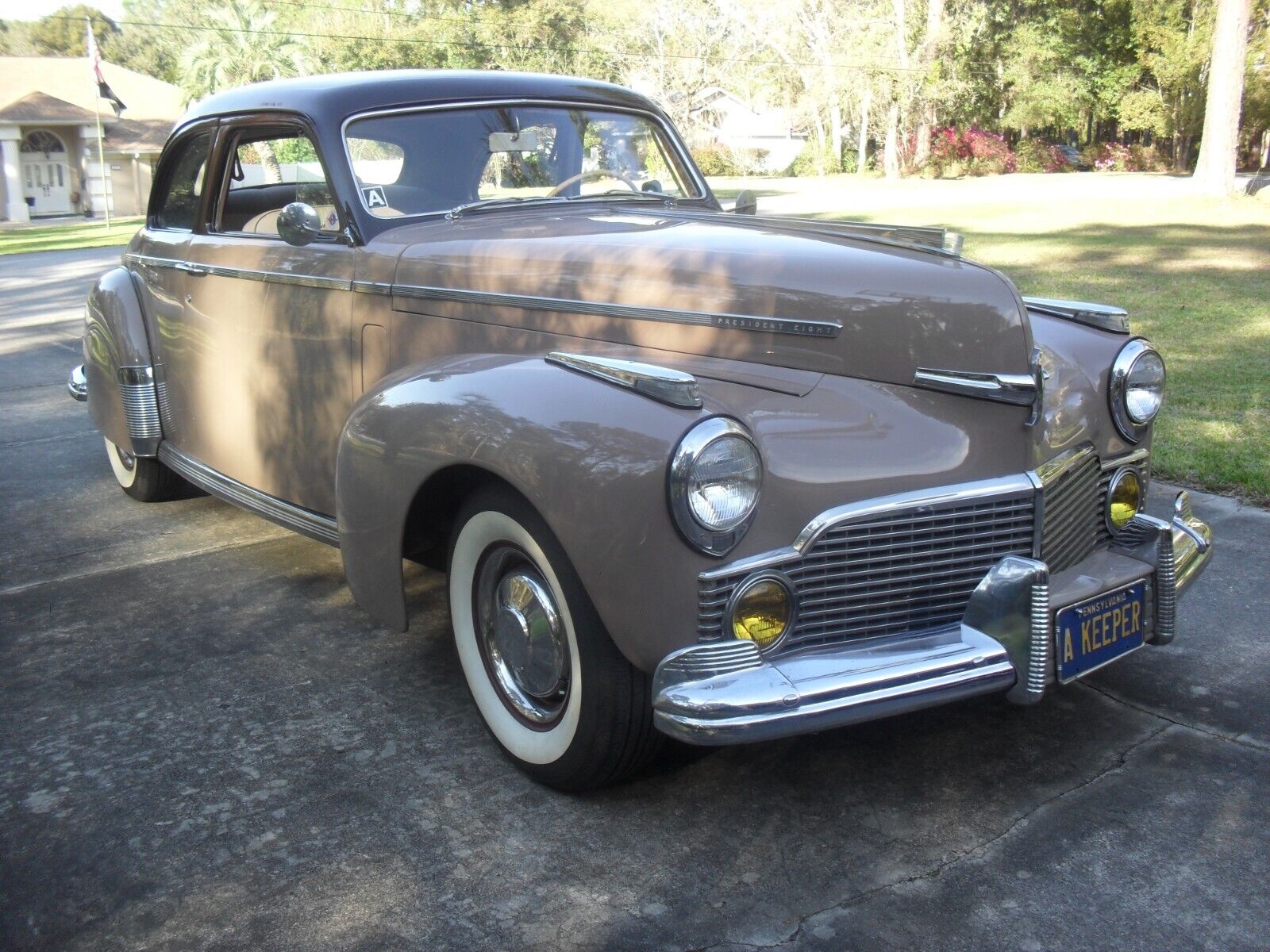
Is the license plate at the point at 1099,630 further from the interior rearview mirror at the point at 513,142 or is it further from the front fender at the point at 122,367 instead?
the front fender at the point at 122,367

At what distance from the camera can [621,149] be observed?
13.7 feet

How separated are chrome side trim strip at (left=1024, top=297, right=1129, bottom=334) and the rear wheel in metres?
Answer: 3.68

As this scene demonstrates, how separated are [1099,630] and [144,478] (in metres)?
4.09

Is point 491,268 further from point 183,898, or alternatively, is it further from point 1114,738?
point 1114,738

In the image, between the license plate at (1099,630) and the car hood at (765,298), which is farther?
the car hood at (765,298)

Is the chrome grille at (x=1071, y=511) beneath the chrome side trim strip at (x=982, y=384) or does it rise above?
beneath

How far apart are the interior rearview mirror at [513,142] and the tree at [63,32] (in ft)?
251

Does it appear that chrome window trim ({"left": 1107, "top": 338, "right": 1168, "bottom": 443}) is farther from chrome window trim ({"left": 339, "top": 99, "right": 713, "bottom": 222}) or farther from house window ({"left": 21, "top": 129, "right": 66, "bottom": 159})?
house window ({"left": 21, "top": 129, "right": 66, "bottom": 159})

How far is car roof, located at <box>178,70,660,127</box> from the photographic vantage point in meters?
3.73

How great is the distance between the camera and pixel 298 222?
11.6 feet

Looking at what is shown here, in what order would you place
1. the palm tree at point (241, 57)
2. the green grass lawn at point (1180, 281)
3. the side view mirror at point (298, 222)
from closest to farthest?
the side view mirror at point (298, 222), the green grass lawn at point (1180, 281), the palm tree at point (241, 57)

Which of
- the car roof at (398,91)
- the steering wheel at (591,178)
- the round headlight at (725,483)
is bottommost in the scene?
the round headlight at (725,483)

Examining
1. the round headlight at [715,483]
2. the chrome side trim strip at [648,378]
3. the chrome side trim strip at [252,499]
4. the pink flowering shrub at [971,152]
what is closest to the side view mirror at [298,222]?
the chrome side trim strip at [252,499]

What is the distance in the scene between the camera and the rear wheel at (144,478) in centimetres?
514
